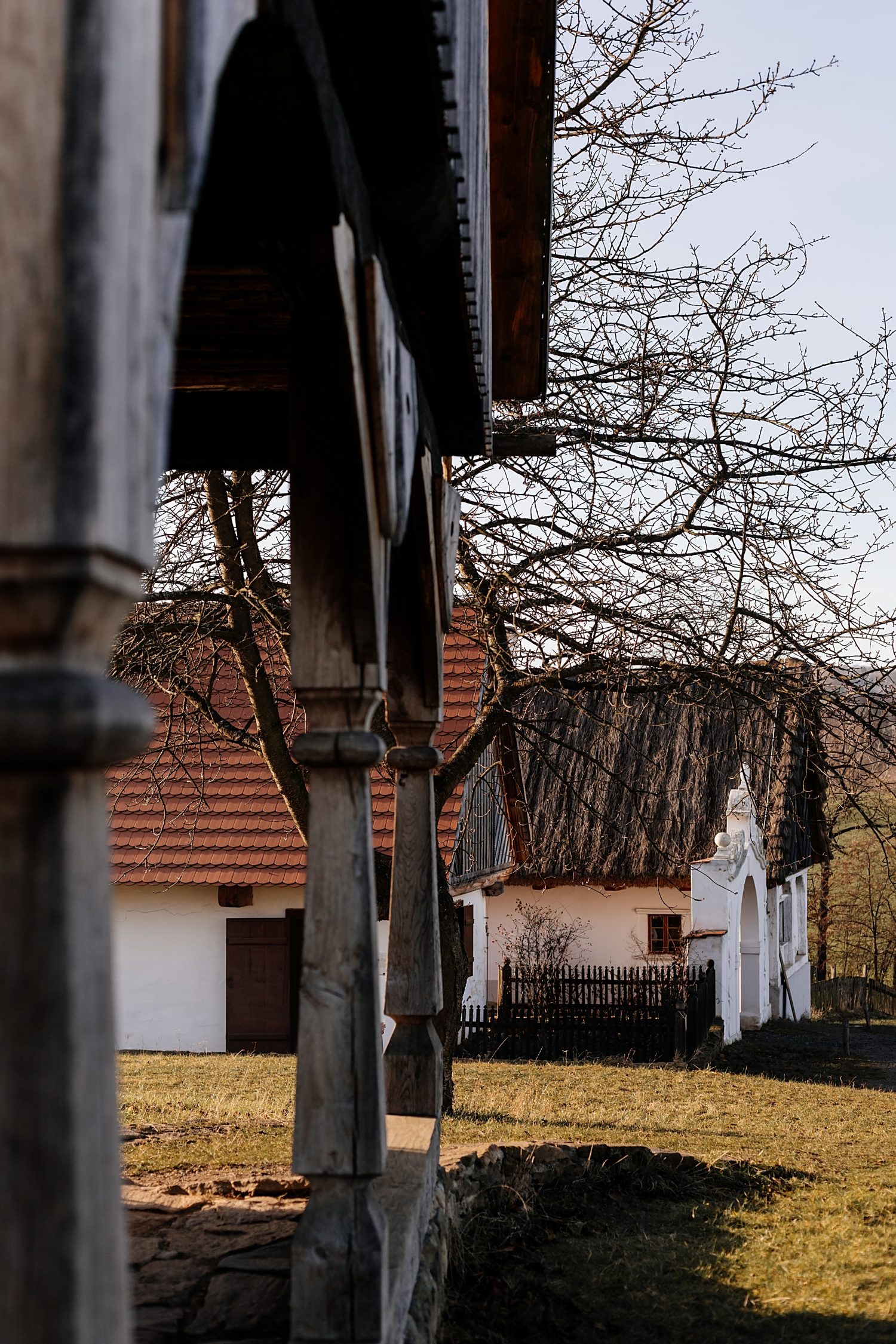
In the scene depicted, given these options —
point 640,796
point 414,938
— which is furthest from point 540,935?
point 414,938

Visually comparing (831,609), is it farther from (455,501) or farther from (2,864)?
(2,864)

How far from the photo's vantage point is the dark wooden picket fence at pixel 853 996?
24703mm

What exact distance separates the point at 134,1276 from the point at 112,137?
3.23m

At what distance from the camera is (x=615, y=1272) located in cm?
497

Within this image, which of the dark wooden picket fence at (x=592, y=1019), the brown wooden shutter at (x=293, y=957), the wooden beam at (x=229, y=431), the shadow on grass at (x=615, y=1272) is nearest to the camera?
the wooden beam at (x=229, y=431)

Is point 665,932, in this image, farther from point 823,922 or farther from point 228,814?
point 823,922

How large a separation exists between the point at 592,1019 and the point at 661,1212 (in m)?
8.54

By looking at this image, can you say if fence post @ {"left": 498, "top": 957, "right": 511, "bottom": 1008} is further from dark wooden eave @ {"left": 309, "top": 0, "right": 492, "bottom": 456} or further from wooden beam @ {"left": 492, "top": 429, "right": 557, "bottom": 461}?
dark wooden eave @ {"left": 309, "top": 0, "right": 492, "bottom": 456}

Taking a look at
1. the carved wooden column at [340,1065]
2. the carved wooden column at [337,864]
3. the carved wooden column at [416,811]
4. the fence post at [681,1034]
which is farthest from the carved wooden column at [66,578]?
the fence post at [681,1034]

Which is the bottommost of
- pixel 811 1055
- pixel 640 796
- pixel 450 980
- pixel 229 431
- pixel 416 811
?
pixel 811 1055

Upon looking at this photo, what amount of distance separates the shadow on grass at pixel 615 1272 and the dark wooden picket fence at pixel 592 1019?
24.9 feet

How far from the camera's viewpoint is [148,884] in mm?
13398

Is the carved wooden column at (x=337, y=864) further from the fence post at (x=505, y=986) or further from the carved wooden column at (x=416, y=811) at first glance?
the fence post at (x=505, y=986)

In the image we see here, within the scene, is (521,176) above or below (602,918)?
above
